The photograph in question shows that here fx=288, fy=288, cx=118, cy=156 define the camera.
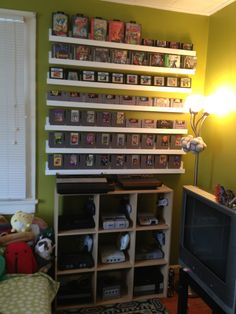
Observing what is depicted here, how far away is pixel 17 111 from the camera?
218 cm

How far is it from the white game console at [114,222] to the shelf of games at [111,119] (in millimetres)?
364

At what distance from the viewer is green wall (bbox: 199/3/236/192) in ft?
7.06

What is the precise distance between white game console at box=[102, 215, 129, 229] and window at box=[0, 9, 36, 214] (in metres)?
0.59

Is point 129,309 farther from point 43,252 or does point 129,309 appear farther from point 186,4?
point 186,4

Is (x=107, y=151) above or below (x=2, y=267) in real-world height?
above

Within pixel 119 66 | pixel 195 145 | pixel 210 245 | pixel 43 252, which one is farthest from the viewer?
pixel 119 66

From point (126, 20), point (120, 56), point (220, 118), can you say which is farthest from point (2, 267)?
point (126, 20)

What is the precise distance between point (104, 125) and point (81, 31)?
720 millimetres

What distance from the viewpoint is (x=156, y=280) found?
2.36m

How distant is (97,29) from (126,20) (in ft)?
0.94

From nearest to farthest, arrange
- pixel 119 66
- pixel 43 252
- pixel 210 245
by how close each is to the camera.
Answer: pixel 210 245 < pixel 43 252 < pixel 119 66

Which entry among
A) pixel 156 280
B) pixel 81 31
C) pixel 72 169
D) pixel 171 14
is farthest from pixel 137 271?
pixel 171 14

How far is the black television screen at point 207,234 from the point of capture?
1.61 metres

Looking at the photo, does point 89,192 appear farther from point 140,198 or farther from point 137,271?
point 137,271
